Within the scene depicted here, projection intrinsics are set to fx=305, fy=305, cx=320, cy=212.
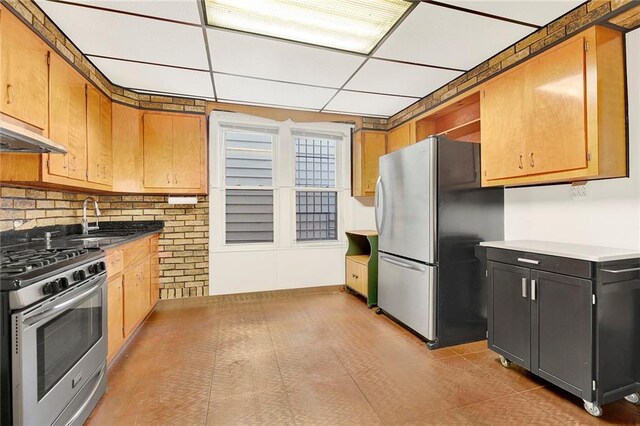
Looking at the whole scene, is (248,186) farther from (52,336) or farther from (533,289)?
(533,289)

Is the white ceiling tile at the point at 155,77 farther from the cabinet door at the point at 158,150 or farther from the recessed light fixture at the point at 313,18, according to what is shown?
the recessed light fixture at the point at 313,18

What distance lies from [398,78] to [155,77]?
8.05ft

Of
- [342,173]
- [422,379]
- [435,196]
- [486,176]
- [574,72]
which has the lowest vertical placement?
[422,379]

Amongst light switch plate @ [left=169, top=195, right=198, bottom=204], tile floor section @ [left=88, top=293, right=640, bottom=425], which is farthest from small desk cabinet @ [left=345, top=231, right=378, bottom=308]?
light switch plate @ [left=169, top=195, right=198, bottom=204]

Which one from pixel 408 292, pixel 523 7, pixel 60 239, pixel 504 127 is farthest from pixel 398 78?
pixel 60 239

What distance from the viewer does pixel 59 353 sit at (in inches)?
61.6

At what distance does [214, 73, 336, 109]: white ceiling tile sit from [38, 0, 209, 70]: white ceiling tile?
47 centimetres

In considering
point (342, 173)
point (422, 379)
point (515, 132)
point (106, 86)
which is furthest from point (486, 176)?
point (106, 86)

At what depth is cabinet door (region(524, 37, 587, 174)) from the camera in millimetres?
2029

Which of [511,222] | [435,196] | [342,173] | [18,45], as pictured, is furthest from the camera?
[342,173]

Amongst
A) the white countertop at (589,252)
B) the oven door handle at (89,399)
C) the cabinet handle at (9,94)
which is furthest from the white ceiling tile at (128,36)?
the white countertop at (589,252)

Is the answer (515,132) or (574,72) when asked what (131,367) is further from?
(574,72)

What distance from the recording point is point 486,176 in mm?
2770

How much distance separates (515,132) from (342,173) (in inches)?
98.4
